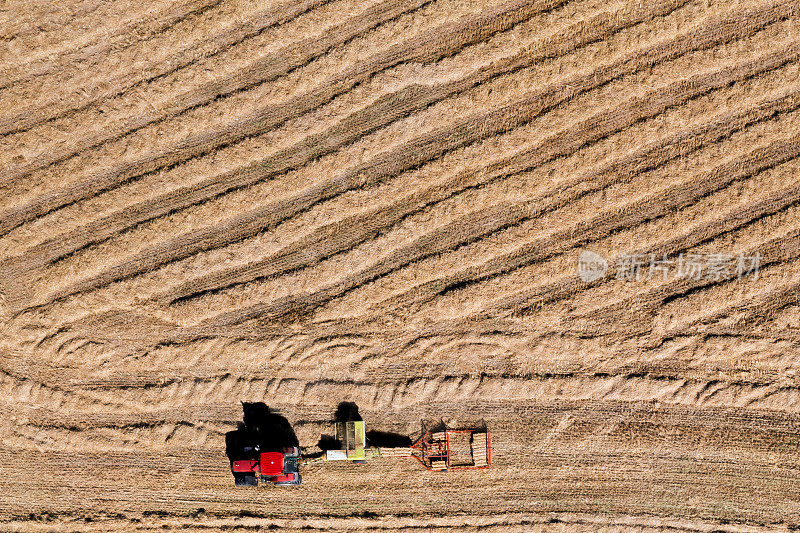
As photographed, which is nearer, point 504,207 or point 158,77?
point 504,207

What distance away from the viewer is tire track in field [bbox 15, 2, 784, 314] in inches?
412

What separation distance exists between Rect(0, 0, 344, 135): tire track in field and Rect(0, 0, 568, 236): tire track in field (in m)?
0.89

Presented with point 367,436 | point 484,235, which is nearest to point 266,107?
point 484,235

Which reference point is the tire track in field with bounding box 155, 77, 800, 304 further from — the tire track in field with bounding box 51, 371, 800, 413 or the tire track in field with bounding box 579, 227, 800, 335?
the tire track in field with bounding box 51, 371, 800, 413

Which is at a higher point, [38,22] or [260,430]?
[38,22]

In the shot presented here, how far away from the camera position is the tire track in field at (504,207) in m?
10.4

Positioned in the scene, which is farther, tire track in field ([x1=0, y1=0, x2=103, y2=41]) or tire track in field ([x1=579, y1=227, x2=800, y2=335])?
tire track in field ([x1=0, y1=0, x2=103, y2=41])

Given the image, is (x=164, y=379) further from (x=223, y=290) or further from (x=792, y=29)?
(x=792, y=29)

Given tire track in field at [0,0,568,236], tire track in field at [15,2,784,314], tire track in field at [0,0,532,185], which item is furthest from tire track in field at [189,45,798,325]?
tire track in field at [0,0,532,185]

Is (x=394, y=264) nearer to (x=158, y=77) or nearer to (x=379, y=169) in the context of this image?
(x=379, y=169)

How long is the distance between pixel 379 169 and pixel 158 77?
4800 mm

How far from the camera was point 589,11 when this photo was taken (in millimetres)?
10422

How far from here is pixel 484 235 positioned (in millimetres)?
10500

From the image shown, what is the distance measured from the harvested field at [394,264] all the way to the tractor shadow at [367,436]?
25 cm
